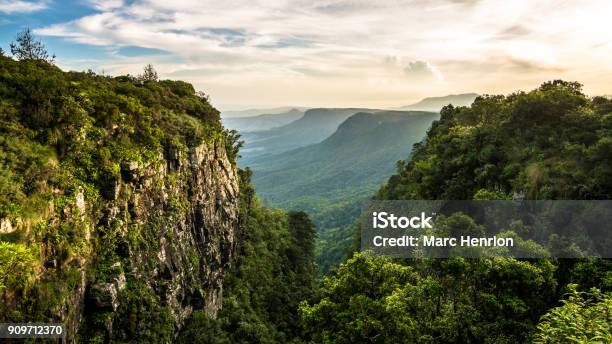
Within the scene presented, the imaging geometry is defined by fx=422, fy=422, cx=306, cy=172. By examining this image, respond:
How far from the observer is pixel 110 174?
21875 millimetres

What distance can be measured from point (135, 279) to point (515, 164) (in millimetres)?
27964

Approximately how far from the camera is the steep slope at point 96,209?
16172mm

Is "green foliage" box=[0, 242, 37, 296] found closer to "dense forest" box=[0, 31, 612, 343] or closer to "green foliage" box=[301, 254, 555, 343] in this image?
"dense forest" box=[0, 31, 612, 343]

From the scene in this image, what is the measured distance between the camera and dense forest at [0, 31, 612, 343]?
49.6 ft

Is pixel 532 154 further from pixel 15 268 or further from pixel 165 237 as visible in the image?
pixel 15 268

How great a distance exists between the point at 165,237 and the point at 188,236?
453cm

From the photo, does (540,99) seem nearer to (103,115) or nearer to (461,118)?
(461,118)

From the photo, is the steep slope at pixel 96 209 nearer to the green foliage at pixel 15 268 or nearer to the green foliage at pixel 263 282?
the green foliage at pixel 15 268

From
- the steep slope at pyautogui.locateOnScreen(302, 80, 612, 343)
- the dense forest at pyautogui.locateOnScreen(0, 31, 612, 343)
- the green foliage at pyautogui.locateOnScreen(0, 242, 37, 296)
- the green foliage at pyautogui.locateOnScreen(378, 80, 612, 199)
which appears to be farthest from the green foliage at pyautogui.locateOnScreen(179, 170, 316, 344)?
the green foliage at pyautogui.locateOnScreen(378, 80, 612, 199)

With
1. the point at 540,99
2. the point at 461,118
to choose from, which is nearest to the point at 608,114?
the point at 540,99

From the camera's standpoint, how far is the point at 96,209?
68.9 feet

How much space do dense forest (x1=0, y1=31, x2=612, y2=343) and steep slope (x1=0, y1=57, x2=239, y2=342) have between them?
0.26 feet

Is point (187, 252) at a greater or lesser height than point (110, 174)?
lesser

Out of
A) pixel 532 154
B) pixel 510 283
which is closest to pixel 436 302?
pixel 510 283
